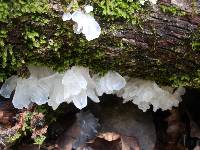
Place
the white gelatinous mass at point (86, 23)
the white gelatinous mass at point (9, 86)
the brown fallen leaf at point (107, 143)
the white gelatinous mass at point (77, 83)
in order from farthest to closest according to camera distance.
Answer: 1. the brown fallen leaf at point (107, 143)
2. the white gelatinous mass at point (9, 86)
3. the white gelatinous mass at point (77, 83)
4. the white gelatinous mass at point (86, 23)

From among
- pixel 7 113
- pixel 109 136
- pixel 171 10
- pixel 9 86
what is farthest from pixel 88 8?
pixel 109 136

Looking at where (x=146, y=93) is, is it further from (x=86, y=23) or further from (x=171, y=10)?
(x=86, y=23)

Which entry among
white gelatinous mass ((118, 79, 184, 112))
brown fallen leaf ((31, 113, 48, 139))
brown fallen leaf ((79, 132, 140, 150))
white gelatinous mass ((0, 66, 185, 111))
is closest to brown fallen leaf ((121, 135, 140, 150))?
brown fallen leaf ((79, 132, 140, 150))

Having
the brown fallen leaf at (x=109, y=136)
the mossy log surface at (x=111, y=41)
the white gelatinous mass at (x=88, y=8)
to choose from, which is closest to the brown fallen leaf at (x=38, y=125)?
the mossy log surface at (x=111, y=41)

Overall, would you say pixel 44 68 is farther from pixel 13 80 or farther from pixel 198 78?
pixel 198 78

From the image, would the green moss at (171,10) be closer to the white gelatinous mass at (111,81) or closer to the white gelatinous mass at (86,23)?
the white gelatinous mass at (86,23)

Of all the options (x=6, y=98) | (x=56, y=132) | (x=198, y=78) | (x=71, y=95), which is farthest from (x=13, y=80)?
(x=198, y=78)

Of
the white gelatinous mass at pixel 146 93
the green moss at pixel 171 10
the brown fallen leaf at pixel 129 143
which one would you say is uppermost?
the green moss at pixel 171 10
